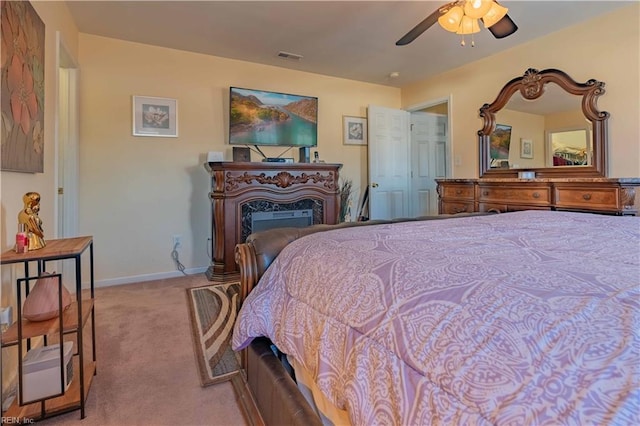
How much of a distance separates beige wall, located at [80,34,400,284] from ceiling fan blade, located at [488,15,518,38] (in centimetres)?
247

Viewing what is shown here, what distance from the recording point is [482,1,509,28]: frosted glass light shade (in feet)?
6.34

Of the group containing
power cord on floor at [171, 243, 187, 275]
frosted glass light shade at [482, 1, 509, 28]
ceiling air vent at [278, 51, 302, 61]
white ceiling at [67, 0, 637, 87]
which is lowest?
power cord on floor at [171, 243, 187, 275]

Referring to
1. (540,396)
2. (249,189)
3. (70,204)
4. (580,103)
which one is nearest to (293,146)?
(249,189)

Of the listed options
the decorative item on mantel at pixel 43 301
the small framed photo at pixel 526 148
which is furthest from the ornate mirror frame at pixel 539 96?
the decorative item on mantel at pixel 43 301

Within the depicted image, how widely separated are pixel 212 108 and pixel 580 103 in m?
3.60

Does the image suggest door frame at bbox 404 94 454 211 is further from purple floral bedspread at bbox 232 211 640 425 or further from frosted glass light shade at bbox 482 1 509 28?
purple floral bedspread at bbox 232 211 640 425

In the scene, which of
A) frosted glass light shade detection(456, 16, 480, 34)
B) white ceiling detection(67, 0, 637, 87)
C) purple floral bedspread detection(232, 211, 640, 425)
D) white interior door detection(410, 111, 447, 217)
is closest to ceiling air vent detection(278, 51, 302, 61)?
white ceiling detection(67, 0, 637, 87)

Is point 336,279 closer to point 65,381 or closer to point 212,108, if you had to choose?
point 65,381

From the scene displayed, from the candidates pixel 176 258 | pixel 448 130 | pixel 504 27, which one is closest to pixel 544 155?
pixel 448 130

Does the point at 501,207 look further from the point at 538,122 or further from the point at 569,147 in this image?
the point at 538,122

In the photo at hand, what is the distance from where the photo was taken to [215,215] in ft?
11.1

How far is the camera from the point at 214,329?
2219mm

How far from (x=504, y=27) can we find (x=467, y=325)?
7.88 feet

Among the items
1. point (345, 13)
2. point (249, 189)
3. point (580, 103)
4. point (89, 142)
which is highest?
point (345, 13)
